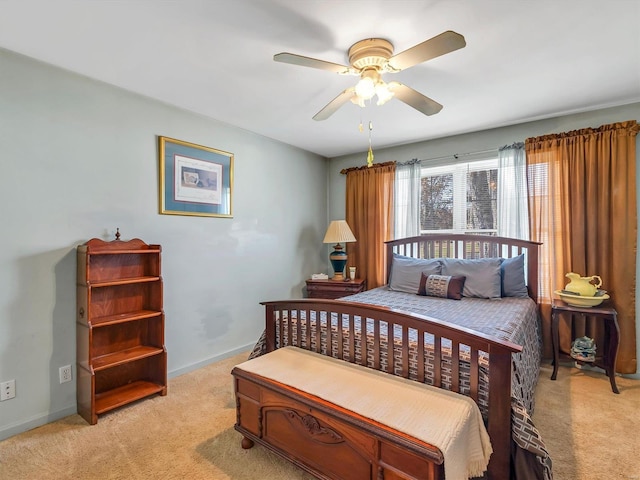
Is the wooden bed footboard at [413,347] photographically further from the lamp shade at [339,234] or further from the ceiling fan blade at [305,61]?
the lamp shade at [339,234]

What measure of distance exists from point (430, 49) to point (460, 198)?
2.48 meters

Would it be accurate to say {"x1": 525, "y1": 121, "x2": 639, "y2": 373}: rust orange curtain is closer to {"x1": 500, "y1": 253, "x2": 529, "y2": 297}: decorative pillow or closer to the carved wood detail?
{"x1": 500, "y1": 253, "x2": 529, "y2": 297}: decorative pillow

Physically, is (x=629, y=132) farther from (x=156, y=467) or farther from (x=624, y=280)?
(x=156, y=467)

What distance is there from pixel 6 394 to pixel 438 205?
4.16 m

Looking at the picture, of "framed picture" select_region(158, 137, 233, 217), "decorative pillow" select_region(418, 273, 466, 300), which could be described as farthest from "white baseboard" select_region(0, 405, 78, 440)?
"decorative pillow" select_region(418, 273, 466, 300)

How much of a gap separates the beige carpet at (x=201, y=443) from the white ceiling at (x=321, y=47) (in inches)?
95.7

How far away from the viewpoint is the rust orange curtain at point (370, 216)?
4172 millimetres

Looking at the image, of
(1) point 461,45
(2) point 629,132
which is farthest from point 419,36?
(2) point 629,132

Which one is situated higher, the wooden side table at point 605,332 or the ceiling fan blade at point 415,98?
the ceiling fan blade at point 415,98

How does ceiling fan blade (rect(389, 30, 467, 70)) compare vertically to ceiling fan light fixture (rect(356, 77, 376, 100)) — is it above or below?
above

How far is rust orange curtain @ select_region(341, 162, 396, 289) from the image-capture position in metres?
4.17

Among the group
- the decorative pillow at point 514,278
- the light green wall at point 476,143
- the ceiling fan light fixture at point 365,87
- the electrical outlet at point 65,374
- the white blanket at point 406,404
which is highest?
the light green wall at point 476,143

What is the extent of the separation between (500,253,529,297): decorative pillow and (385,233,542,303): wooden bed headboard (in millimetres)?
139

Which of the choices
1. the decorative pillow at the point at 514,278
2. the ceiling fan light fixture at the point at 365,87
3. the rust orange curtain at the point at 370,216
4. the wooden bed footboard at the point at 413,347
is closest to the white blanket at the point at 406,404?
the wooden bed footboard at the point at 413,347
